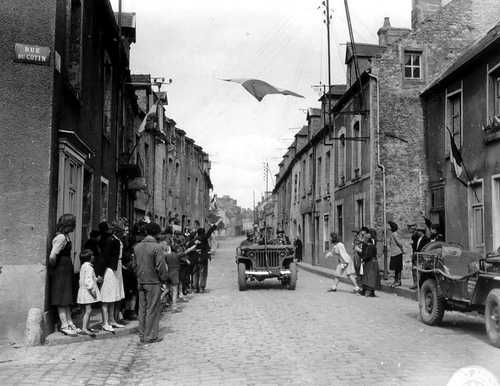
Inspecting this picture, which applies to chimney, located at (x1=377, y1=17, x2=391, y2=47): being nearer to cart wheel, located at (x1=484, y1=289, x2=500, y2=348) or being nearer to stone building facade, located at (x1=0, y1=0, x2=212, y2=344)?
stone building facade, located at (x1=0, y1=0, x2=212, y2=344)

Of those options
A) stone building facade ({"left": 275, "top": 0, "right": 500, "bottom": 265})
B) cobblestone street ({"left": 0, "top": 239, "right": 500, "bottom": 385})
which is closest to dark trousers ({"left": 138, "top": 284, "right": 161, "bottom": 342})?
cobblestone street ({"left": 0, "top": 239, "right": 500, "bottom": 385})

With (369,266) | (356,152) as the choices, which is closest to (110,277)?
(369,266)

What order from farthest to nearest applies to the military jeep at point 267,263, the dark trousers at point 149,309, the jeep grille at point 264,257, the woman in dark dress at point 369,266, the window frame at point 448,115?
A: the window frame at point 448,115
the jeep grille at point 264,257
the military jeep at point 267,263
the woman in dark dress at point 369,266
the dark trousers at point 149,309

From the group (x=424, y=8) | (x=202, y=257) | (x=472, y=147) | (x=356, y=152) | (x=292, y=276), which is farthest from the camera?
(x=356, y=152)

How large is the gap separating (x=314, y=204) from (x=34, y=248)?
25.3 metres

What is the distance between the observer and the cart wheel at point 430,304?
908 cm

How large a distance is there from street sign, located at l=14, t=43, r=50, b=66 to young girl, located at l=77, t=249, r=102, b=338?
279 cm

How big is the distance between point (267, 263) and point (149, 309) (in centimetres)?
790

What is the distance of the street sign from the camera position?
305 inches

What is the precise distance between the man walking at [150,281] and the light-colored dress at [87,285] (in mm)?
631

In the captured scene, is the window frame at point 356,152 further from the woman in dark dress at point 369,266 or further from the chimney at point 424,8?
the woman in dark dress at point 369,266

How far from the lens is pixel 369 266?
48.0 ft

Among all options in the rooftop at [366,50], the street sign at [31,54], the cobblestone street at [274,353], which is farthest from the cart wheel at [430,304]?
the rooftop at [366,50]

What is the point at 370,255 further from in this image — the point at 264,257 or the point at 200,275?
the point at 200,275
